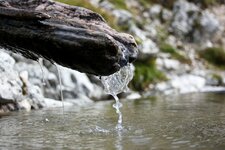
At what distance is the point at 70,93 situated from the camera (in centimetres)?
2809

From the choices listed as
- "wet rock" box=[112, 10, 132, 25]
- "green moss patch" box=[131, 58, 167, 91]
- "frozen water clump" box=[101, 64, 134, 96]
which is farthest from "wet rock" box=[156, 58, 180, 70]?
"frozen water clump" box=[101, 64, 134, 96]

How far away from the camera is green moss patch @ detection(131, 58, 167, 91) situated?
3519 cm

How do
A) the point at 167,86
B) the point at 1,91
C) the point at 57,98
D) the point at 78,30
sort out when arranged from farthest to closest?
1. the point at 167,86
2. the point at 57,98
3. the point at 1,91
4. the point at 78,30

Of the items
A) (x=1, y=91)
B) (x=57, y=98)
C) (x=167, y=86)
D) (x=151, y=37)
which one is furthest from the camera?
(x=151, y=37)

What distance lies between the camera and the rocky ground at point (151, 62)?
24.7 metres

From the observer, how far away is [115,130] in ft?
51.9

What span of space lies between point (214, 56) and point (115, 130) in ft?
110

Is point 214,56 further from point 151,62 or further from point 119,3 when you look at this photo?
point 151,62

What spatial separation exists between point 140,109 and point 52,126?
675 cm

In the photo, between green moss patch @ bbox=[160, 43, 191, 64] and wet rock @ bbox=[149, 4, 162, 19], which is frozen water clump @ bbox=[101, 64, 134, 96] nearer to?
green moss patch @ bbox=[160, 43, 191, 64]

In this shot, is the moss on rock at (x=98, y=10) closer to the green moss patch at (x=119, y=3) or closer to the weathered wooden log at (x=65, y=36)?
the green moss patch at (x=119, y=3)

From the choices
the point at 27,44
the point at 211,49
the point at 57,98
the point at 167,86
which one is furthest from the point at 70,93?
the point at 211,49

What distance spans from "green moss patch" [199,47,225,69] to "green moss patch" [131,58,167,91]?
11.1 m

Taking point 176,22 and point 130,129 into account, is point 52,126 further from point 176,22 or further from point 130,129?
point 176,22
